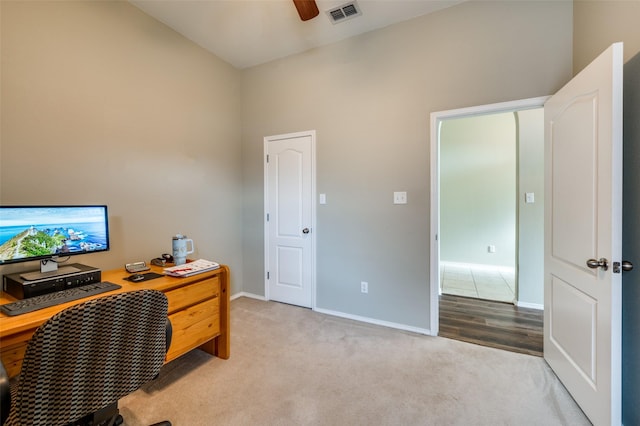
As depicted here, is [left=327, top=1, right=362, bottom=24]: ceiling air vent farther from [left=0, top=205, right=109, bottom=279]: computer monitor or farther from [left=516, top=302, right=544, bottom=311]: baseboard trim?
[left=516, top=302, right=544, bottom=311]: baseboard trim

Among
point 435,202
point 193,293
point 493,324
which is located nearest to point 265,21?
point 435,202

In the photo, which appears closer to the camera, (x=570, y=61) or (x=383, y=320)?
(x=570, y=61)

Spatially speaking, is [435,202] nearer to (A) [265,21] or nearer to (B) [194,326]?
(B) [194,326]

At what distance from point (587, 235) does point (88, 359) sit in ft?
8.01

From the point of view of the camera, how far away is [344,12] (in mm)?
2348

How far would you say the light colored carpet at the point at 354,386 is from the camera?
151 cm

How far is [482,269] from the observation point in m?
4.75

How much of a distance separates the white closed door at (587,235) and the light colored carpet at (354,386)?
26cm

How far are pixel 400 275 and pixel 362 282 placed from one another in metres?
0.41

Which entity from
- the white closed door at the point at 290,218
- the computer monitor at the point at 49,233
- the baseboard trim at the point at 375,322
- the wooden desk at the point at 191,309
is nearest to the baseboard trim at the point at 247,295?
the white closed door at the point at 290,218

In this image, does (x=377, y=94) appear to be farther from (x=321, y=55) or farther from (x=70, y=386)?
(x=70, y=386)

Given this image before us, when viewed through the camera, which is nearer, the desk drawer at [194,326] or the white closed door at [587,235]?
the white closed door at [587,235]

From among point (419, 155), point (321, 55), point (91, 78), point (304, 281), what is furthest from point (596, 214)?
point (91, 78)

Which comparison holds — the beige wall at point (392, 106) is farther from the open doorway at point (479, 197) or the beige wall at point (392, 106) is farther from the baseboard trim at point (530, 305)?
the open doorway at point (479, 197)
